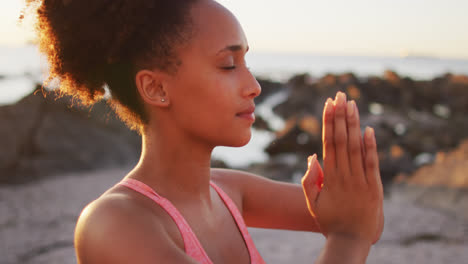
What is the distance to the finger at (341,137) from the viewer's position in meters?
1.10

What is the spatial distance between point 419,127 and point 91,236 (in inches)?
518

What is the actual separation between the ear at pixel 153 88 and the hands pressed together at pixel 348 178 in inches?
18.1

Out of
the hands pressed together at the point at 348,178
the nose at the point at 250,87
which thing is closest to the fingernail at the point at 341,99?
the hands pressed together at the point at 348,178

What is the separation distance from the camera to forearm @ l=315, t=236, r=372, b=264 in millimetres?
1081

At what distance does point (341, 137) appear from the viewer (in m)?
1.10

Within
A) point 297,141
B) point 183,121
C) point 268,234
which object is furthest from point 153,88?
point 297,141

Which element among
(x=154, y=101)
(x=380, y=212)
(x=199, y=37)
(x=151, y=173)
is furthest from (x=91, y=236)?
(x=380, y=212)

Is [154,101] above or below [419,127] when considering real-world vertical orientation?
above

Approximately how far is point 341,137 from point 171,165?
0.49 m

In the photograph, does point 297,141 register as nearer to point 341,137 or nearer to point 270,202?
point 270,202

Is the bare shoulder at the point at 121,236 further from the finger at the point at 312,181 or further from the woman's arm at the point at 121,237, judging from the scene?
the finger at the point at 312,181

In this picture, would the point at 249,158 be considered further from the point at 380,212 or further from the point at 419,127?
the point at 380,212

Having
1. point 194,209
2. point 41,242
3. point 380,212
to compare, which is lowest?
point 41,242

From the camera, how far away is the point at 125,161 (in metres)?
7.77
